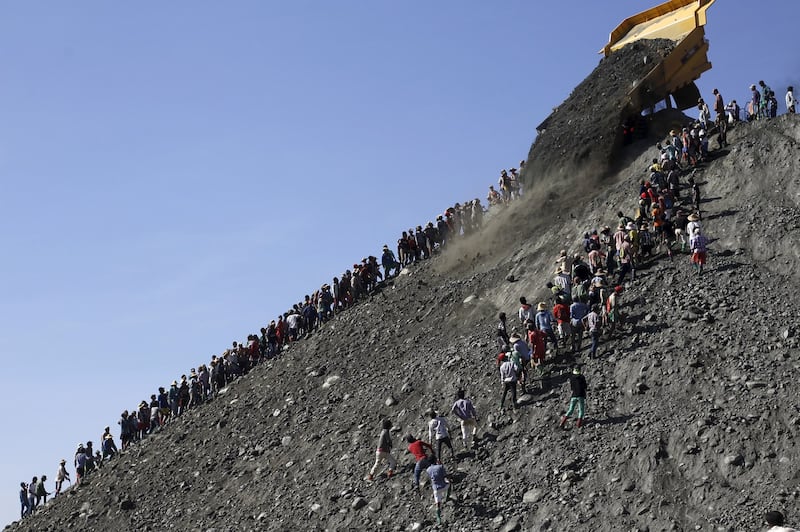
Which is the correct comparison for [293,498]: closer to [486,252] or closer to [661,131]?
[486,252]

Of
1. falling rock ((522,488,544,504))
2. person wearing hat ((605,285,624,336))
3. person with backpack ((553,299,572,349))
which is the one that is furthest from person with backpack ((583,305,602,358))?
falling rock ((522,488,544,504))

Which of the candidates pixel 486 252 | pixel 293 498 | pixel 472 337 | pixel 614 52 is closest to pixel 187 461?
pixel 293 498

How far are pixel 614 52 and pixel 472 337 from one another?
18.8 meters

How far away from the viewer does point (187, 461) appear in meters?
35.9

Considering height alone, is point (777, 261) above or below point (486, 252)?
below

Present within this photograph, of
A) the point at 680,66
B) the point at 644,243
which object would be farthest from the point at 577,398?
the point at 680,66

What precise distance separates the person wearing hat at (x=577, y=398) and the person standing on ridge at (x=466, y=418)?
2.30m

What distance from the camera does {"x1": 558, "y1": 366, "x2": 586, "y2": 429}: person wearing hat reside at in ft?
81.1

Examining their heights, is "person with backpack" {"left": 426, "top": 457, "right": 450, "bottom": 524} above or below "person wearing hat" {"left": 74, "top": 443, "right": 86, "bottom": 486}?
below

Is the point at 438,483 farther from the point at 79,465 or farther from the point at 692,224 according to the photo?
the point at 79,465

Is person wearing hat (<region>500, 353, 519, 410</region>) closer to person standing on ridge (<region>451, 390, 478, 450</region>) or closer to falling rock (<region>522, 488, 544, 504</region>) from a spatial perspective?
person standing on ridge (<region>451, 390, 478, 450</region>)

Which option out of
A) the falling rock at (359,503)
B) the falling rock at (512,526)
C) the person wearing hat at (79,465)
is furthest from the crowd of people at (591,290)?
the person wearing hat at (79,465)

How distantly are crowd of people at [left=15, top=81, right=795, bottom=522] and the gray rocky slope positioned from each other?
2.18ft

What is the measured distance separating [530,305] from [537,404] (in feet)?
22.4
